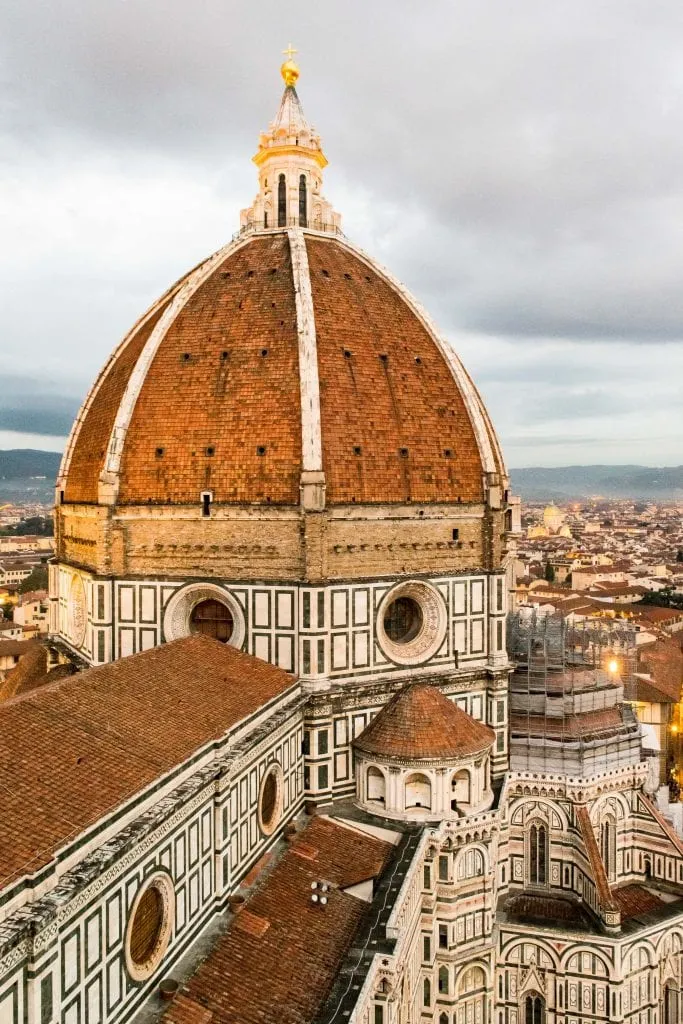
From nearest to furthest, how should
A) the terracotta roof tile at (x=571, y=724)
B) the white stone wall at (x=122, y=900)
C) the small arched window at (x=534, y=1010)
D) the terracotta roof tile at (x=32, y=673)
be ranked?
the white stone wall at (x=122, y=900), the small arched window at (x=534, y=1010), the terracotta roof tile at (x=571, y=724), the terracotta roof tile at (x=32, y=673)

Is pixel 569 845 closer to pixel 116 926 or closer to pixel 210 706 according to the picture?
pixel 210 706

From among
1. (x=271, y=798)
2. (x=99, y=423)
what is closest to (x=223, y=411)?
(x=99, y=423)

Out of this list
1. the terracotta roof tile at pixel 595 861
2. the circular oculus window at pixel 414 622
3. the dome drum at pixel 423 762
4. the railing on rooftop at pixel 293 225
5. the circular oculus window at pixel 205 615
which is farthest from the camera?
the railing on rooftop at pixel 293 225

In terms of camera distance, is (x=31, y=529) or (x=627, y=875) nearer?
(x=627, y=875)

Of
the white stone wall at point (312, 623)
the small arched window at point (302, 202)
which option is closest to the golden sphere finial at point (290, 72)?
the small arched window at point (302, 202)

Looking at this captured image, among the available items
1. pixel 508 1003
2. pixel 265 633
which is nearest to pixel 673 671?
pixel 508 1003

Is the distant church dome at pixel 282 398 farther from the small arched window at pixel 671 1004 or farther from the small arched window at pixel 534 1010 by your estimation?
the small arched window at pixel 671 1004

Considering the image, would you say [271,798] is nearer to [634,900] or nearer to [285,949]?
[285,949]

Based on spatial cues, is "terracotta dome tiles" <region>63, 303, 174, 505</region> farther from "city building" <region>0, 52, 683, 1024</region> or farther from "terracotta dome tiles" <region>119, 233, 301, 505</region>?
"terracotta dome tiles" <region>119, 233, 301, 505</region>
